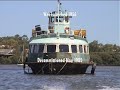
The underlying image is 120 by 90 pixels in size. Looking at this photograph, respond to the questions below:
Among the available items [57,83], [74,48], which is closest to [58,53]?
[74,48]

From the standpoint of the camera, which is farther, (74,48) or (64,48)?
(74,48)

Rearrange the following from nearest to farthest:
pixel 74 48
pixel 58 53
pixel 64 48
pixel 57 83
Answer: pixel 57 83 → pixel 58 53 → pixel 64 48 → pixel 74 48

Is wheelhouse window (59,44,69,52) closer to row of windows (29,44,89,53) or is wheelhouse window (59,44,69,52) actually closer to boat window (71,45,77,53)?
row of windows (29,44,89,53)

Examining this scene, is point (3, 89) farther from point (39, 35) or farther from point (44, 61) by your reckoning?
point (39, 35)

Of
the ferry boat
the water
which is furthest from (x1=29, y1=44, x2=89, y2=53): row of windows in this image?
the water

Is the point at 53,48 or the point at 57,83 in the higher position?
the point at 53,48

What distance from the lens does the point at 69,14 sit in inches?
2960

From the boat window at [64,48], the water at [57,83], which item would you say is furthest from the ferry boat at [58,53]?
the water at [57,83]

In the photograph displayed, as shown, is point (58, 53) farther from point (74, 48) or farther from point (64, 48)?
point (74, 48)

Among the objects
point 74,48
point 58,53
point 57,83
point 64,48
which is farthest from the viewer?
point 74,48

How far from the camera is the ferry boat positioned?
64438 millimetres

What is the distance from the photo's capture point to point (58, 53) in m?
66.0

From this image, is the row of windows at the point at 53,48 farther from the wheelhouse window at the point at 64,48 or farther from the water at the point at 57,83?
the water at the point at 57,83

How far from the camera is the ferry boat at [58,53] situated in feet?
211
